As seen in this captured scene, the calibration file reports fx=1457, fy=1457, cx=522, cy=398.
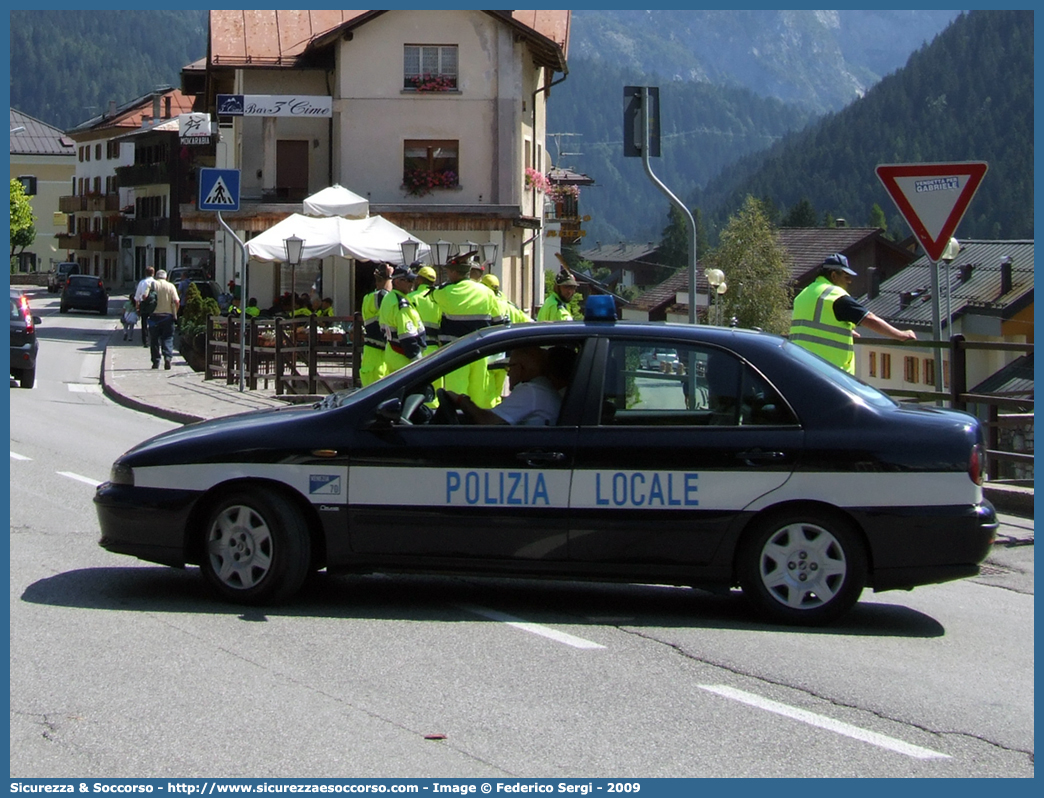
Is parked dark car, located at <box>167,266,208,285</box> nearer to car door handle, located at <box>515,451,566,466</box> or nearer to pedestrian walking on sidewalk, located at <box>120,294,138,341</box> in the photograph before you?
pedestrian walking on sidewalk, located at <box>120,294,138,341</box>

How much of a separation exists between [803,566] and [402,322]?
6063mm

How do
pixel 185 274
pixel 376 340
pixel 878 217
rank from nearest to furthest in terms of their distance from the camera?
pixel 376 340 → pixel 185 274 → pixel 878 217

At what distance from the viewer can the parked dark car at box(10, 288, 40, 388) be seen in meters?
21.8

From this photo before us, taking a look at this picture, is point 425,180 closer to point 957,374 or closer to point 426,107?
point 426,107

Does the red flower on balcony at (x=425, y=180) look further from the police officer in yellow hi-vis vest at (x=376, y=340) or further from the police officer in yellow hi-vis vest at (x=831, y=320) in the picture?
the police officer in yellow hi-vis vest at (x=831, y=320)

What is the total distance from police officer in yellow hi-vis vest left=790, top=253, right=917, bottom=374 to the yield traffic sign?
617mm

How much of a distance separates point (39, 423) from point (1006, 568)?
1183 centimetres

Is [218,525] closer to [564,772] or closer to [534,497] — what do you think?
[534,497]

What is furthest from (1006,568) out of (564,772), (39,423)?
(39,423)

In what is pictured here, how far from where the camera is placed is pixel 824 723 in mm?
5496

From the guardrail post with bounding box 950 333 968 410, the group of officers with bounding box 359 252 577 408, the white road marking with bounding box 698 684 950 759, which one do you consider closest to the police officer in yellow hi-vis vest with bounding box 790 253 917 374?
the guardrail post with bounding box 950 333 968 410

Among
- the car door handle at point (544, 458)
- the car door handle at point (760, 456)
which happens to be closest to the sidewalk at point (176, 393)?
the car door handle at point (544, 458)

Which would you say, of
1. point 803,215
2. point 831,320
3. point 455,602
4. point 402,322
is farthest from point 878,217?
point 455,602

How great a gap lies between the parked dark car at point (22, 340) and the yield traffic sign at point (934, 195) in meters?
14.6
